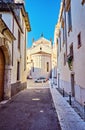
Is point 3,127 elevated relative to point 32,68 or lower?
lower

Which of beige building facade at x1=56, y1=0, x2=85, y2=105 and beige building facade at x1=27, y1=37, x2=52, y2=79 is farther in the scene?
beige building facade at x1=27, y1=37, x2=52, y2=79

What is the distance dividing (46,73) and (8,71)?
4019cm

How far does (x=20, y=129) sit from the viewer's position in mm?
6082

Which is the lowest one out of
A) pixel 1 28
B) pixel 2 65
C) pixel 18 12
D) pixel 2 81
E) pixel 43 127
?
pixel 43 127

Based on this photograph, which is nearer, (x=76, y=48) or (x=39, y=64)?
(x=76, y=48)

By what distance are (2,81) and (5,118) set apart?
565 centimetres

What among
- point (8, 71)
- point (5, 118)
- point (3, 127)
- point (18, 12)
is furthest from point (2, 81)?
point (18, 12)

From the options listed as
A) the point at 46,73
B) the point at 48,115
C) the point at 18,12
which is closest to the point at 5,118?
the point at 48,115

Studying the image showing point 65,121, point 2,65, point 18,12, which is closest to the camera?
point 65,121

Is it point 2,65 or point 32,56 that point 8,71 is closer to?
point 2,65

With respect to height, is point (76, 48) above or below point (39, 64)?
below

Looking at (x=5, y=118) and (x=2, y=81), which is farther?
(x=2, y=81)

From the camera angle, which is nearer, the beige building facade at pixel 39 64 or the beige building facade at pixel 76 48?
the beige building facade at pixel 76 48

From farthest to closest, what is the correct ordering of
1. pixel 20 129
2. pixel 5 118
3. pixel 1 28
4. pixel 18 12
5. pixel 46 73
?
1. pixel 46 73
2. pixel 18 12
3. pixel 1 28
4. pixel 5 118
5. pixel 20 129
